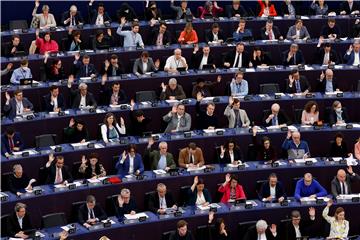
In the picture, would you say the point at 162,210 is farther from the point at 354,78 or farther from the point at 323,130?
the point at 354,78

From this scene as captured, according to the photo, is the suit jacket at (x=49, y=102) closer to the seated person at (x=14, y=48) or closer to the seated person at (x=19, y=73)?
the seated person at (x=19, y=73)

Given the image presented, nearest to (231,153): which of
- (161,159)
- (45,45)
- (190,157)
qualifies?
(190,157)

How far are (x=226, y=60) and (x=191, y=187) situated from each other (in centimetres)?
472

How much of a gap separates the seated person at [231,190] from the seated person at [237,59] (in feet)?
14.1

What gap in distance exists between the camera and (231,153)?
746 inches

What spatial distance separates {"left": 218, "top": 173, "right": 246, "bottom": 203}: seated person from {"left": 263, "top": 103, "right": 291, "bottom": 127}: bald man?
222 centimetres

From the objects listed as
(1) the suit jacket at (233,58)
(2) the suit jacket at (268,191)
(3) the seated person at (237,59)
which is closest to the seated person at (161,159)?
(2) the suit jacket at (268,191)

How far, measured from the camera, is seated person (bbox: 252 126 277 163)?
19031mm

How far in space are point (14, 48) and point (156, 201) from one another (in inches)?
220

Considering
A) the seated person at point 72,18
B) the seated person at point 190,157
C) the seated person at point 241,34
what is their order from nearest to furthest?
the seated person at point 190,157 → the seated person at point 241,34 → the seated person at point 72,18

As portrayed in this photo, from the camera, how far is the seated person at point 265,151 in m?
19.0

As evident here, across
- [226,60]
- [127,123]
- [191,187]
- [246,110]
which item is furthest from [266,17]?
[191,187]

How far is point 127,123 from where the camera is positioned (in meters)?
20.0

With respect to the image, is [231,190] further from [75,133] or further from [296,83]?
[296,83]
